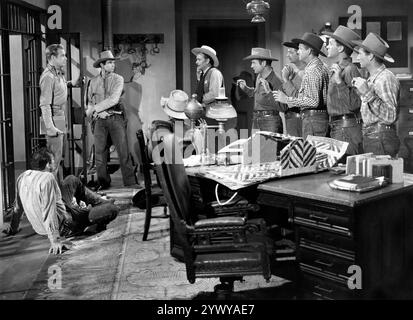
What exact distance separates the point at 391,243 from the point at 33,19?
18.7 ft

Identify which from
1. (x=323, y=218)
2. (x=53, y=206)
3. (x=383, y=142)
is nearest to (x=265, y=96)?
(x=383, y=142)

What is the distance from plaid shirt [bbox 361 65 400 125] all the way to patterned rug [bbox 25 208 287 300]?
72.0 inches

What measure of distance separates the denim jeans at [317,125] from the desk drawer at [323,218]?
111 inches

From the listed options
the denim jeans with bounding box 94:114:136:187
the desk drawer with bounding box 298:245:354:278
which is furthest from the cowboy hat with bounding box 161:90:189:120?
the desk drawer with bounding box 298:245:354:278

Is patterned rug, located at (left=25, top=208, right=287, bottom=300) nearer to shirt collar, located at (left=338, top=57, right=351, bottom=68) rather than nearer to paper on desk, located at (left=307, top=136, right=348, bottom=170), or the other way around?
paper on desk, located at (left=307, top=136, right=348, bottom=170)

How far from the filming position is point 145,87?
982 cm

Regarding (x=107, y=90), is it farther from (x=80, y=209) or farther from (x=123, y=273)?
(x=123, y=273)

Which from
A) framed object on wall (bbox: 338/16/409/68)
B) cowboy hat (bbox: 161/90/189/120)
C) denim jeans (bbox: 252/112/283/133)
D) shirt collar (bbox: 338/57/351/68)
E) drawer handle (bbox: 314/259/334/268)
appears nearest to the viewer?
drawer handle (bbox: 314/259/334/268)

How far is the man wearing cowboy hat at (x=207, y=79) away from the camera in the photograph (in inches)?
293

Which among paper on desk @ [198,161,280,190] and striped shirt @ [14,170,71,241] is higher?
paper on desk @ [198,161,280,190]

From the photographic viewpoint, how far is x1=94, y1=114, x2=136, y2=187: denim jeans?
316 inches

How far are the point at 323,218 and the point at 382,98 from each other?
211cm

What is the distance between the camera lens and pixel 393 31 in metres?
9.44

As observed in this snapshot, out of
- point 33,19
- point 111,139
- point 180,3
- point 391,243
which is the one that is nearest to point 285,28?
point 180,3
